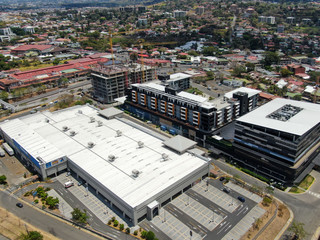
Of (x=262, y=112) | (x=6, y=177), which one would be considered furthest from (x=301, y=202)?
(x=6, y=177)

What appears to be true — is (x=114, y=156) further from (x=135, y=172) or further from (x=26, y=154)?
(x=26, y=154)

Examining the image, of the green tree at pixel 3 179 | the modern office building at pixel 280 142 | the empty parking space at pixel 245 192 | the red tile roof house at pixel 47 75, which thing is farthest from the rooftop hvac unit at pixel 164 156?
the red tile roof house at pixel 47 75

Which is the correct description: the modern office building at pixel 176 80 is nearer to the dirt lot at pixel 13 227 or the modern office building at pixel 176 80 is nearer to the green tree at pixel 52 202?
the green tree at pixel 52 202

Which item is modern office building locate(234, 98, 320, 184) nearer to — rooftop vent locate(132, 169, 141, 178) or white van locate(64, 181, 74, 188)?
rooftop vent locate(132, 169, 141, 178)

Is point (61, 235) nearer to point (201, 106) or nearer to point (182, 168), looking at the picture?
point (182, 168)

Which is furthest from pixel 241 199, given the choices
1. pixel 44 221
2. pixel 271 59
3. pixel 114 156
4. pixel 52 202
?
pixel 271 59

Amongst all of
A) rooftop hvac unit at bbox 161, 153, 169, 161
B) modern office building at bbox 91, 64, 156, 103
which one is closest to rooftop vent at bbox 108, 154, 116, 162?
rooftop hvac unit at bbox 161, 153, 169, 161
